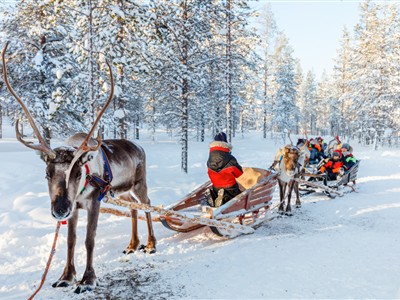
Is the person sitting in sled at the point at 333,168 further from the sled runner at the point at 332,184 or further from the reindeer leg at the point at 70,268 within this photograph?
the reindeer leg at the point at 70,268

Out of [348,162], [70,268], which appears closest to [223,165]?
[70,268]

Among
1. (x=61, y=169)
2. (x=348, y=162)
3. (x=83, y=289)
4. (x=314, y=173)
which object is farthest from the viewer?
(x=348, y=162)

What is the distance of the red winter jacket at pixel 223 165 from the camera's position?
6.40 m

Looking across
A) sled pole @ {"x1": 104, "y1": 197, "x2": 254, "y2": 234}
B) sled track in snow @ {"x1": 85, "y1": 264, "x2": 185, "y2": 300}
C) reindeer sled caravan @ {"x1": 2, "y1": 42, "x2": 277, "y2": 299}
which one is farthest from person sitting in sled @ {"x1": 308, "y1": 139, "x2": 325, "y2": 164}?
sled track in snow @ {"x1": 85, "y1": 264, "x2": 185, "y2": 300}

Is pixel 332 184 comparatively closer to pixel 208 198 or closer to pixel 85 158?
pixel 208 198

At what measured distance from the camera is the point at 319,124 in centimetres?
8000

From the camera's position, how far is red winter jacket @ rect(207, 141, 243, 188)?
6398 millimetres

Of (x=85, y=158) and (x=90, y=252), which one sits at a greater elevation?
(x=85, y=158)

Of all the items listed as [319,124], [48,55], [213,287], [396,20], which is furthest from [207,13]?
[319,124]

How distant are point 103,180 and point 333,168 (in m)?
10.1

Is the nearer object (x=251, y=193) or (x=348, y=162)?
(x=251, y=193)

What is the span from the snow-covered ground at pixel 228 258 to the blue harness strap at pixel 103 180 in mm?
1277

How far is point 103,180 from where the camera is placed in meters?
4.45

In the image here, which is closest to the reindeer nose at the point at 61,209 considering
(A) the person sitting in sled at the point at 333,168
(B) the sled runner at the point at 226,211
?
(B) the sled runner at the point at 226,211
